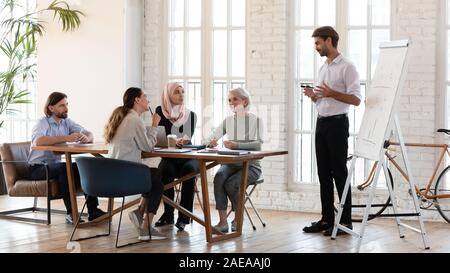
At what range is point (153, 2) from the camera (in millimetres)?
9938

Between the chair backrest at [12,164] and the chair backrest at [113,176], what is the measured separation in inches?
61.9

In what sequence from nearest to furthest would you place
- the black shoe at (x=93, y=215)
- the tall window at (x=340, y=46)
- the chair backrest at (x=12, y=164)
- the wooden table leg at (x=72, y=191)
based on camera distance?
1. the wooden table leg at (x=72, y=191)
2. the black shoe at (x=93, y=215)
3. the chair backrest at (x=12, y=164)
4. the tall window at (x=340, y=46)

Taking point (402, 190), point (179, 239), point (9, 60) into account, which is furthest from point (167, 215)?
point (9, 60)

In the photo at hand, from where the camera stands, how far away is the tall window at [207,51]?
9.55 metres

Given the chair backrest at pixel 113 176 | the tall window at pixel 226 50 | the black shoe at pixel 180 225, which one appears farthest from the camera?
the tall window at pixel 226 50

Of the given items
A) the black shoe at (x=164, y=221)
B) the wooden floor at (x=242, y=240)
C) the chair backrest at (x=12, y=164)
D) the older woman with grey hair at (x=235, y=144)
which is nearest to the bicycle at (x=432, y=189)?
the wooden floor at (x=242, y=240)

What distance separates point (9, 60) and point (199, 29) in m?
2.81

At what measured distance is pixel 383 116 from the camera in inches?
267

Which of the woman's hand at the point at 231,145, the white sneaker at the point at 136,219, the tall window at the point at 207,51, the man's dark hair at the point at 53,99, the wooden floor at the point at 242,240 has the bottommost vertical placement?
the wooden floor at the point at 242,240

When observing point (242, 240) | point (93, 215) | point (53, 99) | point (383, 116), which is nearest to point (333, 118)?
point (383, 116)

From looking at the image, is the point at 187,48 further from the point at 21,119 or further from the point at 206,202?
the point at 206,202

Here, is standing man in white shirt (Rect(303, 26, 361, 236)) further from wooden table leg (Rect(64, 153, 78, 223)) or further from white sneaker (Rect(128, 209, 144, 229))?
wooden table leg (Rect(64, 153, 78, 223))

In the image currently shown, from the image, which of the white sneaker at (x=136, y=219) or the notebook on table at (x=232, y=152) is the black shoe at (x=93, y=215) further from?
the notebook on table at (x=232, y=152)
